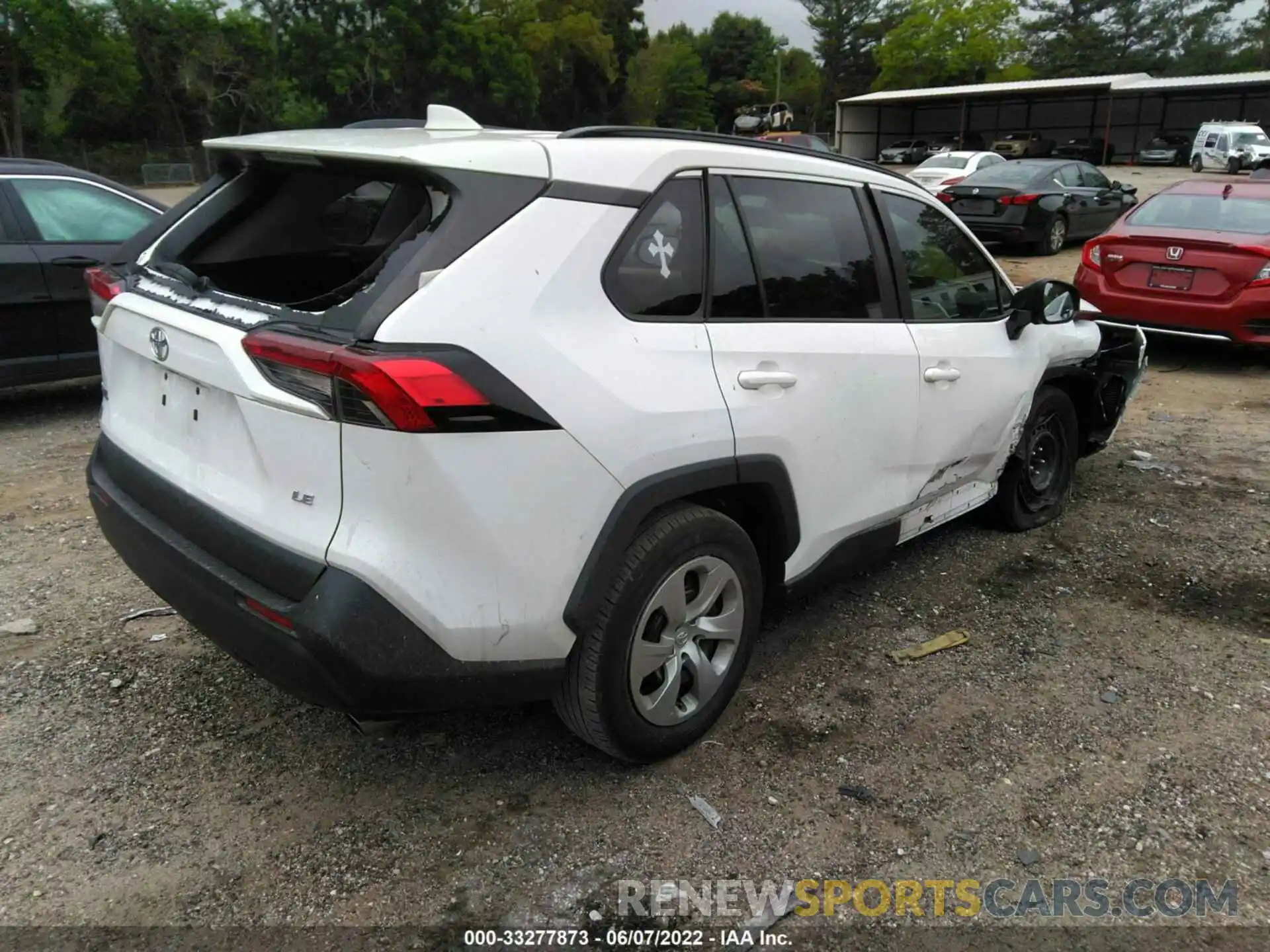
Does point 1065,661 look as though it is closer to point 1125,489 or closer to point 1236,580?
point 1236,580

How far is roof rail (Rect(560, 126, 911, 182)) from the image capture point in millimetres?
2682

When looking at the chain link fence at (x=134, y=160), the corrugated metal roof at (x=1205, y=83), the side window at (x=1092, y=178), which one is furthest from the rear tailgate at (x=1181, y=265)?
the chain link fence at (x=134, y=160)

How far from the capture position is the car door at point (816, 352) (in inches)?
113

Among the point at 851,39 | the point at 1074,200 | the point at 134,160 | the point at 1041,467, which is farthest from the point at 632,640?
the point at 851,39

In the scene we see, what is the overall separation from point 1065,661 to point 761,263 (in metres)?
1.92

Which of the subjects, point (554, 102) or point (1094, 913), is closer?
point (1094, 913)

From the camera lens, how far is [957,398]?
12.2 ft

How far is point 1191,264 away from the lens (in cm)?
767

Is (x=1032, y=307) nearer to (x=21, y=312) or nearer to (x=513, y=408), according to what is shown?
(x=513, y=408)

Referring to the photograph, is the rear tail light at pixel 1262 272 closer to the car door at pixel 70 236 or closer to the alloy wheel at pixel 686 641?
the alloy wheel at pixel 686 641

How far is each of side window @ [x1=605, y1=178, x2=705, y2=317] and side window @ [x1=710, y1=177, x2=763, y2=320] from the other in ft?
0.18

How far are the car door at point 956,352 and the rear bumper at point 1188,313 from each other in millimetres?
3962

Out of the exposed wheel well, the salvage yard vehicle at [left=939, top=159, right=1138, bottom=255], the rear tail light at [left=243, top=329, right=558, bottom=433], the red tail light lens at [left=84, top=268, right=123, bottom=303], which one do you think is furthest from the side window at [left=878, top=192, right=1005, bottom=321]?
the salvage yard vehicle at [left=939, top=159, right=1138, bottom=255]

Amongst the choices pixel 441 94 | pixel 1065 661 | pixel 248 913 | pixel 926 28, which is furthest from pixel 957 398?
pixel 926 28
